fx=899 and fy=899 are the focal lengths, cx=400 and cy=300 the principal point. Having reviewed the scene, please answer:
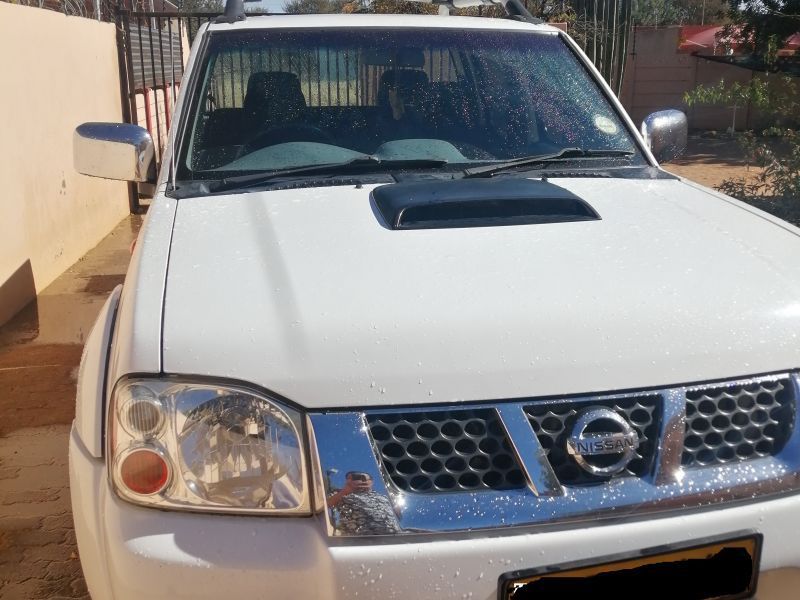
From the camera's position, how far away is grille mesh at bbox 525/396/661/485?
1.81 metres

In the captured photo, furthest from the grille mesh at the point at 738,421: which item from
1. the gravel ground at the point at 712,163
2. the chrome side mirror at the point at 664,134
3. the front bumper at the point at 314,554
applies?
the gravel ground at the point at 712,163

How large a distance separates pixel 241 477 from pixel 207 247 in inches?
27.6

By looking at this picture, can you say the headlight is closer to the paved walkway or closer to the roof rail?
the paved walkway

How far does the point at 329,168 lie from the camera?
2.99m

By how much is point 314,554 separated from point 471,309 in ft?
1.94

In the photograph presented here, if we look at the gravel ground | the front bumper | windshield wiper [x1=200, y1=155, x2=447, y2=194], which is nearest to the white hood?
the front bumper

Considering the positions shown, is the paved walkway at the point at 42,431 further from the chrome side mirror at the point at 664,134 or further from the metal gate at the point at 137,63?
the metal gate at the point at 137,63

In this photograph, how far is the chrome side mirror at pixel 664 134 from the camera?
347cm

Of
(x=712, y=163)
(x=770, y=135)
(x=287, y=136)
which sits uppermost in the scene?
(x=287, y=136)

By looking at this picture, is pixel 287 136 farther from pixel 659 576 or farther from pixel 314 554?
pixel 659 576

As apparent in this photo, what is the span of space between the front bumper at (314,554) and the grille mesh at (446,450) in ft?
0.38

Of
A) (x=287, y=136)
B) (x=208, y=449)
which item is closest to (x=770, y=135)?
(x=287, y=136)

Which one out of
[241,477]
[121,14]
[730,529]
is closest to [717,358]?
[730,529]

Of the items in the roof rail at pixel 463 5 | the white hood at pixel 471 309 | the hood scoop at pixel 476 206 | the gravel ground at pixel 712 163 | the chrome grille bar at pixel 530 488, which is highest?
the roof rail at pixel 463 5
